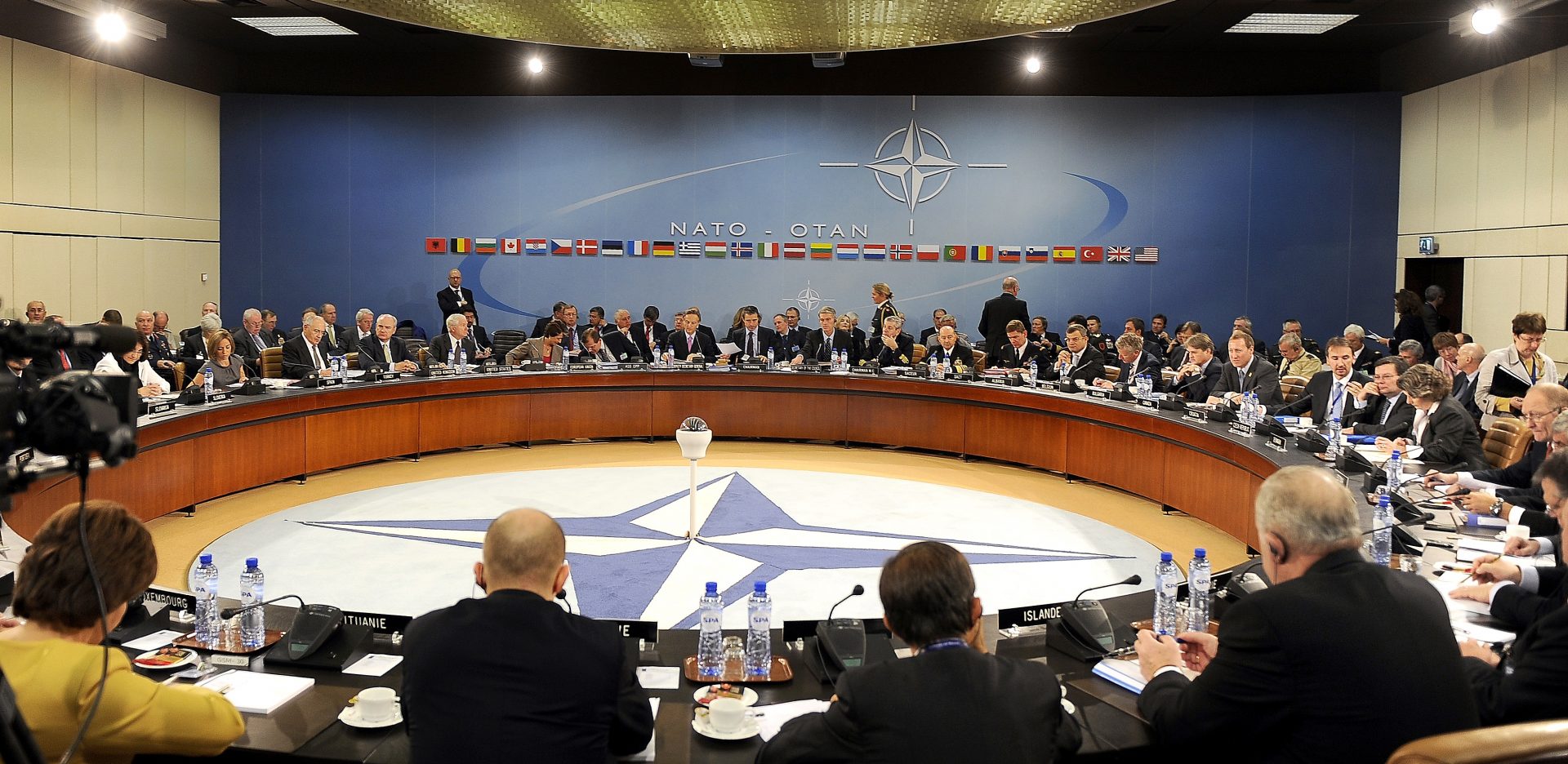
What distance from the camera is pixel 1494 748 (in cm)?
137

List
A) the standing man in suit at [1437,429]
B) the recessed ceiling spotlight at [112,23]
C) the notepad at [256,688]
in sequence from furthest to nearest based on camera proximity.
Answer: the recessed ceiling spotlight at [112,23]
the standing man in suit at [1437,429]
the notepad at [256,688]

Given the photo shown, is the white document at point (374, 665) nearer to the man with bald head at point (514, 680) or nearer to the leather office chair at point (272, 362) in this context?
the man with bald head at point (514, 680)

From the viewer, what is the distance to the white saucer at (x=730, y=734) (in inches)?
96.5

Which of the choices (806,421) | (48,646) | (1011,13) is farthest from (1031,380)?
(48,646)

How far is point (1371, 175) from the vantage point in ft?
45.7

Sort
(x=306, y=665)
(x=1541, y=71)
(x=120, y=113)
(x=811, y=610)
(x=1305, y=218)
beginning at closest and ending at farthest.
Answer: (x=306, y=665) → (x=811, y=610) → (x=1541, y=71) → (x=120, y=113) → (x=1305, y=218)

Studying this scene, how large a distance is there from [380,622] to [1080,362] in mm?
7660

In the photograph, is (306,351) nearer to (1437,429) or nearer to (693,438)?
(693,438)

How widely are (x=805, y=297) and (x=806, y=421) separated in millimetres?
4312

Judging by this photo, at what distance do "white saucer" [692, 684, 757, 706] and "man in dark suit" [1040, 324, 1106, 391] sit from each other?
7.25 m

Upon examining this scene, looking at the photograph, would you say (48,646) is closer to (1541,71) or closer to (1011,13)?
(1011,13)

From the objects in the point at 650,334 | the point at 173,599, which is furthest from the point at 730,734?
the point at 650,334

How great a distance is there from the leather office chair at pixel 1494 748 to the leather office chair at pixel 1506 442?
503 cm

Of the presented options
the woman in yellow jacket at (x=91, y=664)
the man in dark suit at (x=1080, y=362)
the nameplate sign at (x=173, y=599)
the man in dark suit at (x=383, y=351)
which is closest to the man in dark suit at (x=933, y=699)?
the woman in yellow jacket at (x=91, y=664)
